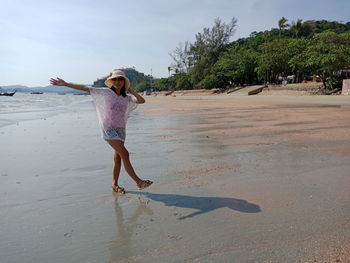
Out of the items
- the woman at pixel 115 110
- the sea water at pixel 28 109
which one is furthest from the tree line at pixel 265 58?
the woman at pixel 115 110

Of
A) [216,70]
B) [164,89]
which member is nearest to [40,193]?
[216,70]

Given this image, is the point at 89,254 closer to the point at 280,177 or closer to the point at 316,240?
the point at 316,240

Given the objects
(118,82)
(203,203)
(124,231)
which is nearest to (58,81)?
(118,82)

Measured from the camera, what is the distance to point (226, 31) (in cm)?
7731

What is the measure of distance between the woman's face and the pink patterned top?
9 centimetres

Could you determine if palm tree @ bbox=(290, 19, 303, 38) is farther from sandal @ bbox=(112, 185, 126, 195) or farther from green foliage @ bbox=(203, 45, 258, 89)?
sandal @ bbox=(112, 185, 126, 195)

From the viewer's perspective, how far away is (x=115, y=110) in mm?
4207

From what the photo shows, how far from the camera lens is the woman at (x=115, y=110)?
4129mm

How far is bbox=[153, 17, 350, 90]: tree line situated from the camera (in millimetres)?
35938

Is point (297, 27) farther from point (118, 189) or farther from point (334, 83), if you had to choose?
point (118, 189)

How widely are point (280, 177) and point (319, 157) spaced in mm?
1549

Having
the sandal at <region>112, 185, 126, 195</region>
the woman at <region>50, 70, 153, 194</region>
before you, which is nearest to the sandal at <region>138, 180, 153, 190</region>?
the woman at <region>50, 70, 153, 194</region>

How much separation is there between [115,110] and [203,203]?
154cm

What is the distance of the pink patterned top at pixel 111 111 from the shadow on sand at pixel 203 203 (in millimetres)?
858
